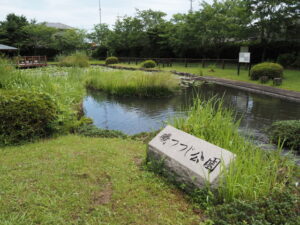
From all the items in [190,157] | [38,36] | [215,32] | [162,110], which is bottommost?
[162,110]

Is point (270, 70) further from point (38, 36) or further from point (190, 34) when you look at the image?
point (38, 36)

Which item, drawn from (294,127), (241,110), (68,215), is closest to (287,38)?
(241,110)

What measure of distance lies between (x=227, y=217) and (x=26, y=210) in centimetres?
175

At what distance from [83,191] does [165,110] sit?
5.39 meters

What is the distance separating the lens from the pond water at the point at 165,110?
6059 mm

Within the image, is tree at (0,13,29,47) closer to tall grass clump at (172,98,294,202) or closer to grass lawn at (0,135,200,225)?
grass lawn at (0,135,200,225)

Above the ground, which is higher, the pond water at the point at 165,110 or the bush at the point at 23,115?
the bush at the point at 23,115

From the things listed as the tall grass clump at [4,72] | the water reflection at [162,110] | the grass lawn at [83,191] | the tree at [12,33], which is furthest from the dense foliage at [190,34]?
the grass lawn at [83,191]

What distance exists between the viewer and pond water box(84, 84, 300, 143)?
606 cm

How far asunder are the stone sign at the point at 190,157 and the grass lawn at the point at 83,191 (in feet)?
0.73

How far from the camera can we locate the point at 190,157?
2.64 m

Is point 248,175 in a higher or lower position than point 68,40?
lower

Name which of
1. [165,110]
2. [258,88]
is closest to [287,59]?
[258,88]

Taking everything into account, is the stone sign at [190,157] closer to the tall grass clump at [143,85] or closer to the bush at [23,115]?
the bush at [23,115]
